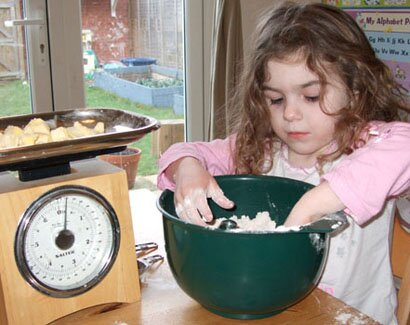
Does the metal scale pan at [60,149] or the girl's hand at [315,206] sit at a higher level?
the metal scale pan at [60,149]

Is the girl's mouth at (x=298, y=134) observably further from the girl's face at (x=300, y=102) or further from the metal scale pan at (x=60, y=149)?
the metal scale pan at (x=60, y=149)

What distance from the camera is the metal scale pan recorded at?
2.50 ft

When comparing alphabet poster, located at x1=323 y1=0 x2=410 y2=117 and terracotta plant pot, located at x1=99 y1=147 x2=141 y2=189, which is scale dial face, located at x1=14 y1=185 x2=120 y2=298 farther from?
terracotta plant pot, located at x1=99 y1=147 x2=141 y2=189

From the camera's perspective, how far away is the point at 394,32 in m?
2.03

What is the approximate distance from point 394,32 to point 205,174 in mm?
1385

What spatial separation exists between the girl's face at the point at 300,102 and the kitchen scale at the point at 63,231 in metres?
0.27

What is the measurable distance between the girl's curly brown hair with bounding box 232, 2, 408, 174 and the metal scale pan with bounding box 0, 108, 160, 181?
30 centimetres

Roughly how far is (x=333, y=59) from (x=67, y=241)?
0.59 metres

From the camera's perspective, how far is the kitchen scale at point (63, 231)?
772 millimetres

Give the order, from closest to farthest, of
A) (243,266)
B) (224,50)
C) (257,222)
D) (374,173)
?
(243,266) → (374,173) → (257,222) → (224,50)

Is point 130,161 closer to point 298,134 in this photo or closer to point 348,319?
point 298,134

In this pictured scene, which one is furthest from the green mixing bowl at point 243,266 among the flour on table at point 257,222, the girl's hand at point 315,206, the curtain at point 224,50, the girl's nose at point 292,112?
the curtain at point 224,50

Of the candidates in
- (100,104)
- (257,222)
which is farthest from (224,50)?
(257,222)

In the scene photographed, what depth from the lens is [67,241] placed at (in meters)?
0.81
